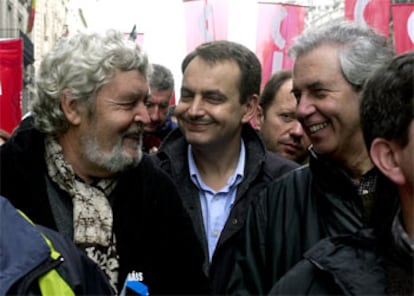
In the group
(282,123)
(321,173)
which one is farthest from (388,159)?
(282,123)

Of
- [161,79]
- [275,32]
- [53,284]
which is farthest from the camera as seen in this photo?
[275,32]

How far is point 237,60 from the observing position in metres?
3.40

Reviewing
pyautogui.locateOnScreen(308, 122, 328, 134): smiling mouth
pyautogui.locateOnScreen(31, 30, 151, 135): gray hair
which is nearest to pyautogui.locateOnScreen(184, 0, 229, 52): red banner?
pyautogui.locateOnScreen(31, 30, 151, 135): gray hair

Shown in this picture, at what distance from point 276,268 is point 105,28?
1.07 metres

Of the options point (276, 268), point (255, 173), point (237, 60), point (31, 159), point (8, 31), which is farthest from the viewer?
point (8, 31)

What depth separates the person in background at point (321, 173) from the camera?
2.35 metres

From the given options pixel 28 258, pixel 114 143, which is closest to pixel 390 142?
pixel 28 258

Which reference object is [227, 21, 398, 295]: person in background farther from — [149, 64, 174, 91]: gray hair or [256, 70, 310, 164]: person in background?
[149, 64, 174, 91]: gray hair

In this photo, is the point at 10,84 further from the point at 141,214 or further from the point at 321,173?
the point at 321,173

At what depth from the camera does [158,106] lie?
16.8 feet

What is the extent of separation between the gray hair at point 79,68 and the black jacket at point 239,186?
586 millimetres

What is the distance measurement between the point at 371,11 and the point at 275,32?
4.05 feet

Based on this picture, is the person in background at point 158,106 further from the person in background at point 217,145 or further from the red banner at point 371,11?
the red banner at point 371,11

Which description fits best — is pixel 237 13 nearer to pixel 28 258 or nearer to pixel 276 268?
pixel 276 268
